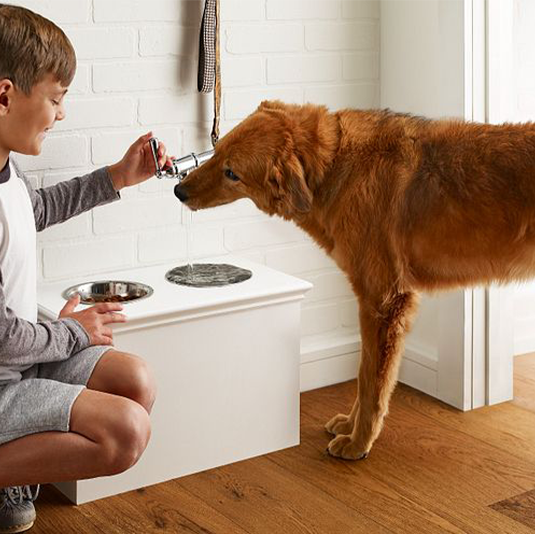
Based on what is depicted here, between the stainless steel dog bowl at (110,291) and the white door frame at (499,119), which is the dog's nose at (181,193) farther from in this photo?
the white door frame at (499,119)

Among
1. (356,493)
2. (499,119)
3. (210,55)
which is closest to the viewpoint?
(356,493)

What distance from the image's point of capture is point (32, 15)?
6.38 feet

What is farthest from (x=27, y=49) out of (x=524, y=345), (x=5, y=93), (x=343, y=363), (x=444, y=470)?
(x=524, y=345)

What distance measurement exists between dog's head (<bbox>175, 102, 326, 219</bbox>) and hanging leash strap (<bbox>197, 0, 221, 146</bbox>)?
0.32 m

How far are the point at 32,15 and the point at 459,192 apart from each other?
1.05 meters

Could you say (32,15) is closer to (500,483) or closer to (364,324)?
(364,324)

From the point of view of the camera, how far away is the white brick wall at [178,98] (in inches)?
104

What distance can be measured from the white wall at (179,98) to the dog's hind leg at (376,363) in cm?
60

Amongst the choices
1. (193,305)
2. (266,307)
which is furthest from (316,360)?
(193,305)

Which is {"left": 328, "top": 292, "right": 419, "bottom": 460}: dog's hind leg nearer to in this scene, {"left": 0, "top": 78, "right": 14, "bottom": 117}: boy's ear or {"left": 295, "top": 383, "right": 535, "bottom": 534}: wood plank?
{"left": 295, "top": 383, "right": 535, "bottom": 534}: wood plank

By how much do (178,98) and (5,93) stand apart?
0.94m

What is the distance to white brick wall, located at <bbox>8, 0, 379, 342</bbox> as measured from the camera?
104 inches

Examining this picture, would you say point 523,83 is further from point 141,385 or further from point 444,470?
point 141,385

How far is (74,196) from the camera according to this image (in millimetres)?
2367
